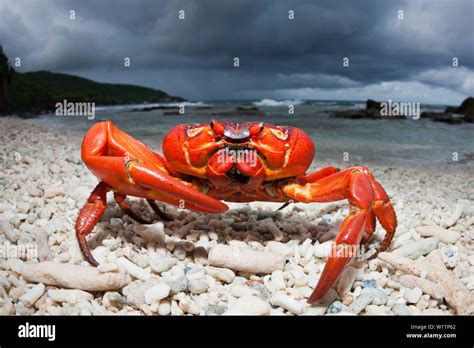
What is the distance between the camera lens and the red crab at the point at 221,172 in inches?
115

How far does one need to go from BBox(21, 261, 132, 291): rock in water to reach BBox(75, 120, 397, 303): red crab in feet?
1.15

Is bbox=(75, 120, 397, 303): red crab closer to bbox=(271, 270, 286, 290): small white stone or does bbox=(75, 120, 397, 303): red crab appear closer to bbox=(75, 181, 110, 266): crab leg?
bbox=(75, 181, 110, 266): crab leg

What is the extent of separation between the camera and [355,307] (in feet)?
8.84

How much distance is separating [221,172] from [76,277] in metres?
1.24

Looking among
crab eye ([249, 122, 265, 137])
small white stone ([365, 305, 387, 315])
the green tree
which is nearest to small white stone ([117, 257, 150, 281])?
crab eye ([249, 122, 265, 137])

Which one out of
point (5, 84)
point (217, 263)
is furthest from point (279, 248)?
point (5, 84)

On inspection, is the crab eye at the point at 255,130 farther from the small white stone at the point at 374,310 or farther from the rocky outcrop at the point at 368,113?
the rocky outcrop at the point at 368,113

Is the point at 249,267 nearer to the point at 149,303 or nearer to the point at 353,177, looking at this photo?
the point at 149,303

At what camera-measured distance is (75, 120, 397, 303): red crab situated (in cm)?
293

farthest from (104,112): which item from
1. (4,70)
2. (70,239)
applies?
(70,239)

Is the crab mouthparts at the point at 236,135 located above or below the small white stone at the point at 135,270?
above

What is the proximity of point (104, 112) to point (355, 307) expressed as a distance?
2675 centimetres

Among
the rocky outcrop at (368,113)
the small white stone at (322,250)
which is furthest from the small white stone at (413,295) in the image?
the rocky outcrop at (368,113)

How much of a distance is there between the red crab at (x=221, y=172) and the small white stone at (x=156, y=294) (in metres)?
0.64
